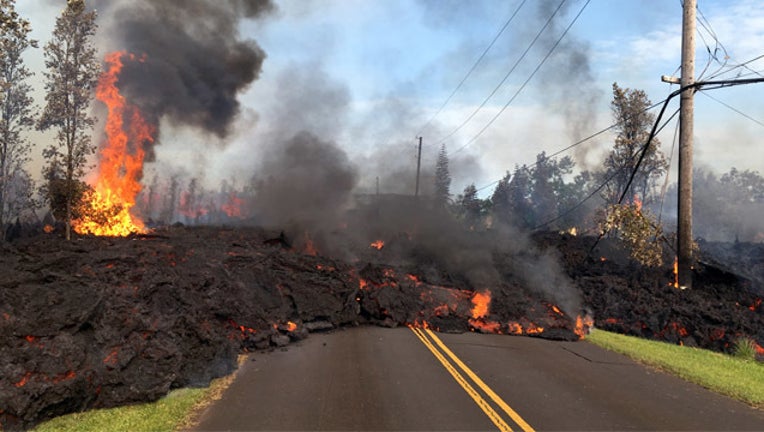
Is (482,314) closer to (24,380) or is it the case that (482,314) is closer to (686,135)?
(686,135)

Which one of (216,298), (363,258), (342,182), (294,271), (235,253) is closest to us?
(216,298)

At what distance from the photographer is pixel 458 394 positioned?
7328mm

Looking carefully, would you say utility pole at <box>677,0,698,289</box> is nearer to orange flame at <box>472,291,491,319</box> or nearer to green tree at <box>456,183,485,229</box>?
orange flame at <box>472,291,491,319</box>

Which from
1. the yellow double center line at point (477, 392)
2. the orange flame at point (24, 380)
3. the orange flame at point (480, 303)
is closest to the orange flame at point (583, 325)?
the orange flame at point (480, 303)

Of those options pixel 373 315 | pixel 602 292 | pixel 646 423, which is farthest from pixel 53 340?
pixel 602 292

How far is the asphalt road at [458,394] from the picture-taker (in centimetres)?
619

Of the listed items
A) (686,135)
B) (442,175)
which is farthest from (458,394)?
(442,175)

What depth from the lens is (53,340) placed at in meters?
6.67

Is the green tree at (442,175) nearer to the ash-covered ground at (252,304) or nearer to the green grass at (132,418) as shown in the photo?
the ash-covered ground at (252,304)

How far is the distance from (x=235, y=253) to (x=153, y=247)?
2700mm

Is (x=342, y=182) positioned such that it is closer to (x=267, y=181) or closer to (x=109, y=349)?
(x=267, y=181)

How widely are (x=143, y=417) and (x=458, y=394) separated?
451 centimetres

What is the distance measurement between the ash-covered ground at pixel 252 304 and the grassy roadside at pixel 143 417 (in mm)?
192

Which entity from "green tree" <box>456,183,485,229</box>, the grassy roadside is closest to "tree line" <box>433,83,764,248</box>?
"green tree" <box>456,183,485,229</box>
